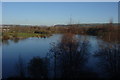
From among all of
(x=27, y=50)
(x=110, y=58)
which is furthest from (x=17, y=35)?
(x=110, y=58)

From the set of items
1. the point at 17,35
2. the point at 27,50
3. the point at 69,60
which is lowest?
the point at 69,60

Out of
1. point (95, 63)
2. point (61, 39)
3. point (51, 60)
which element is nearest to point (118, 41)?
point (95, 63)

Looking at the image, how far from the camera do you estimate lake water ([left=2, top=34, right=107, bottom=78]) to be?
4.37 m

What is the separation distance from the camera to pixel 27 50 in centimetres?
546

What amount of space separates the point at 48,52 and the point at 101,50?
133 centimetres

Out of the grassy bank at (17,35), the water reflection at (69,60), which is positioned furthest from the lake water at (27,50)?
the grassy bank at (17,35)

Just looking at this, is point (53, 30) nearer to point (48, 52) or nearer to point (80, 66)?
point (48, 52)

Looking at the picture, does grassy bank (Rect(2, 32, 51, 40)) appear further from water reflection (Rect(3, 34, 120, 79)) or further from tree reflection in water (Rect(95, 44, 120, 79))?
tree reflection in water (Rect(95, 44, 120, 79))

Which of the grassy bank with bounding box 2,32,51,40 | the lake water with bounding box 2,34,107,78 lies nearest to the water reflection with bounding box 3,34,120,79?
the lake water with bounding box 2,34,107,78

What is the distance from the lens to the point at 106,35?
13.5 ft

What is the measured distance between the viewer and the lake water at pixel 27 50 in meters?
4.37

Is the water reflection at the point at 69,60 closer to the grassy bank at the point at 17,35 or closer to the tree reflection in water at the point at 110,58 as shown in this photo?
the tree reflection in water at the point at 110,58

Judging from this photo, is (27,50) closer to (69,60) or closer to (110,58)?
(69,60)

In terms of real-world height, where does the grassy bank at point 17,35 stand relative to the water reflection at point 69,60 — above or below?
above
